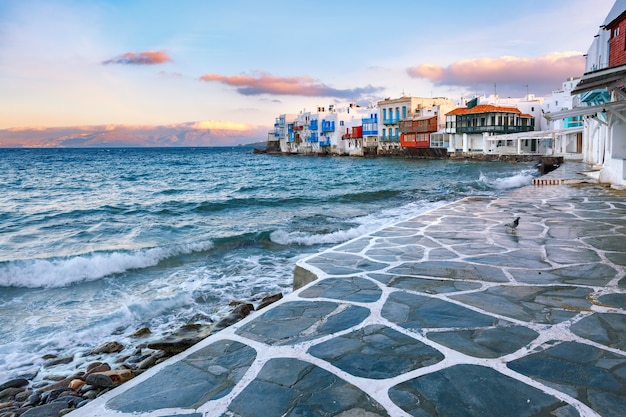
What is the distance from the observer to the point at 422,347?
375cm

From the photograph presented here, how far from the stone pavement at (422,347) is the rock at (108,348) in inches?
102

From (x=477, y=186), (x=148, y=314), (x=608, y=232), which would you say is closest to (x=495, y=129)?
(x=477, y=186)

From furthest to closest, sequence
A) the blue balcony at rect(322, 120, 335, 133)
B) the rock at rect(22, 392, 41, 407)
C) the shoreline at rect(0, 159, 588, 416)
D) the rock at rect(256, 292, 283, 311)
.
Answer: the blue balcony at rect(322, 120, 335, 133), the rock at rect(256, 292, 283, 311), the shoreline at rect(0, 159, 588, 416), the rock at rect(22, 392, 41, 407)

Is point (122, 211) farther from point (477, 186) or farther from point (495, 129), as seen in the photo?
point (495, 129)

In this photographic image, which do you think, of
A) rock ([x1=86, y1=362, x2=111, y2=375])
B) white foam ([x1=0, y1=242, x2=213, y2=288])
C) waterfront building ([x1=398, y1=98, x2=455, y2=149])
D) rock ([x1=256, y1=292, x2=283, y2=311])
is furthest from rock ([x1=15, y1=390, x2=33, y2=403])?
waterfront building ([x1=398, y1=98, x2=455, y2=149])

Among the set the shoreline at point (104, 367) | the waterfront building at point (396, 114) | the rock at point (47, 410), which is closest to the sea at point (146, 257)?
the shoreline at point (104, 367)

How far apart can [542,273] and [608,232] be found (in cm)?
329

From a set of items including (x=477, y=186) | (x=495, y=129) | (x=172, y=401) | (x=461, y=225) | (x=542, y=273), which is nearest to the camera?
(x=172, y=401)

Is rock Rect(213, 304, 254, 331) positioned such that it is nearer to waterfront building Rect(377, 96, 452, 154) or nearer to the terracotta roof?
the terracotta roof

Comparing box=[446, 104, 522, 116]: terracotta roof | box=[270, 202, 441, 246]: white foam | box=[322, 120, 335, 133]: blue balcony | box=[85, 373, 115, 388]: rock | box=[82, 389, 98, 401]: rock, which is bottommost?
box=[82, 389, 98, 401]: rock

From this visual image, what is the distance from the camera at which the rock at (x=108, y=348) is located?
6.08 meters

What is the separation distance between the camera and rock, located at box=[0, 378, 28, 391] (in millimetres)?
5186

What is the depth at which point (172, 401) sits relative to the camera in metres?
3.14

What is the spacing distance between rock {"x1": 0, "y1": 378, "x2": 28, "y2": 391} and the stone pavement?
2710 millimetres
